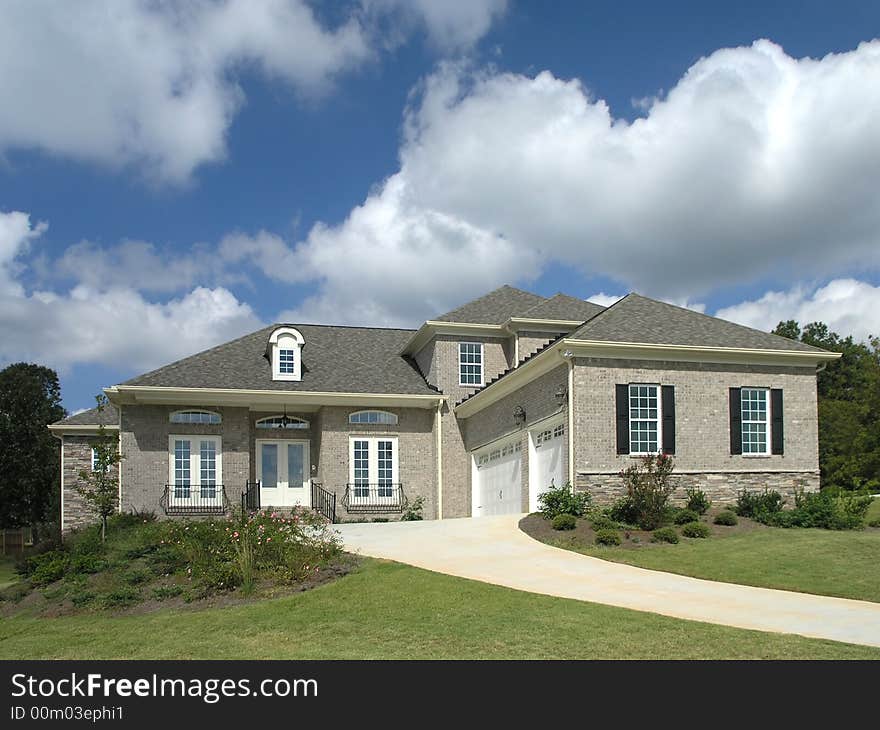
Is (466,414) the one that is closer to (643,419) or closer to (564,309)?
(564,309)

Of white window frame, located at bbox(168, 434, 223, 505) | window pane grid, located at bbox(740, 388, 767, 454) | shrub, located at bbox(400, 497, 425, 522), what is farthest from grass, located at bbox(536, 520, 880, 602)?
white window frame, located at bbox(168, 434, 223, 505)

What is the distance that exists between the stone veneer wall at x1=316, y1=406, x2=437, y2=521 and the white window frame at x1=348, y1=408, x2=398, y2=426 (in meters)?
0.07

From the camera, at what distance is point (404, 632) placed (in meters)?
10.8

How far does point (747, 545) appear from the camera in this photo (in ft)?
57.2

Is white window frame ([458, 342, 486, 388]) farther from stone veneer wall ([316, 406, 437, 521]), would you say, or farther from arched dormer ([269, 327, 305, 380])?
arched dormer ([269, 327, 305, 380])

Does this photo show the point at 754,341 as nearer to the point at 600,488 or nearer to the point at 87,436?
the point at 600,488

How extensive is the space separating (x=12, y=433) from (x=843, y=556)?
44980mm

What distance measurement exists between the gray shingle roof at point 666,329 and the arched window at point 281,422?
432 inches

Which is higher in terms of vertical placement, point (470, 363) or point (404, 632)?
point (470, 363)

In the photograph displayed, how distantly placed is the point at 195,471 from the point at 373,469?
17.6 ft

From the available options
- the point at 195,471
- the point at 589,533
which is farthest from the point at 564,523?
the point at 195,471

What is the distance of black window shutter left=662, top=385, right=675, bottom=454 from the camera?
72.5ft

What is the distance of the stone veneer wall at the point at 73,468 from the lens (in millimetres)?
32375
